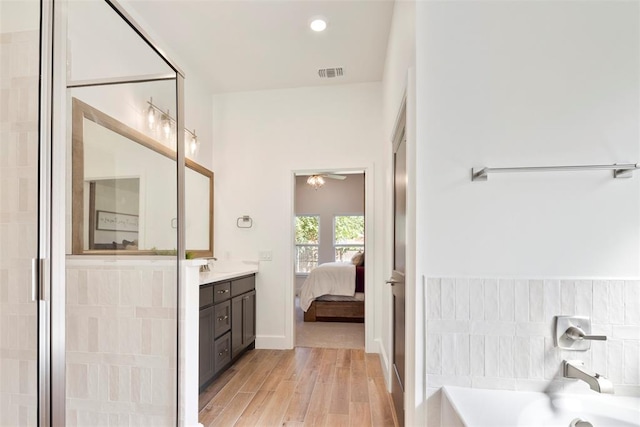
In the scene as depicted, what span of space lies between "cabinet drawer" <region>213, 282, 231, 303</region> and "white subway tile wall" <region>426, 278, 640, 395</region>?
1.86 m

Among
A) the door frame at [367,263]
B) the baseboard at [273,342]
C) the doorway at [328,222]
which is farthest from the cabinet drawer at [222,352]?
the doorway at [328,222]

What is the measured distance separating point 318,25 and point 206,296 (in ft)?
7.79

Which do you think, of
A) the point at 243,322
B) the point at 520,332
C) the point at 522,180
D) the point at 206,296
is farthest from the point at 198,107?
the point at 520,332

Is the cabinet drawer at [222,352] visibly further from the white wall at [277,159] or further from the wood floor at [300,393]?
the white wall at [277,159]

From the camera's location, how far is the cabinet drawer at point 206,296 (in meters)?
2.51

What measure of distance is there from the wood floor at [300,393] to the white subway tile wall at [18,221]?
3.75 ft

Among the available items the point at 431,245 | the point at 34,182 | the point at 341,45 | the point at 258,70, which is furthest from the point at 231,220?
the point at 431,245

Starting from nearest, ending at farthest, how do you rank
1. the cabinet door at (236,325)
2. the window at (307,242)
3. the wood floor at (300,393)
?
the wood floor at (300,393) → the cabinet door at (236,325) → the window at (307,242)

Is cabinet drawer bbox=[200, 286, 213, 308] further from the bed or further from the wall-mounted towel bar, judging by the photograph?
the bed

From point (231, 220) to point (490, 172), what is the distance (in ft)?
9.78

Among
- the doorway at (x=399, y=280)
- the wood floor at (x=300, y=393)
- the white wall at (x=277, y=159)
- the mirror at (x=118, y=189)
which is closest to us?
the mirror at (x=118, y=189)

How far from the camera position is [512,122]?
4.80ft

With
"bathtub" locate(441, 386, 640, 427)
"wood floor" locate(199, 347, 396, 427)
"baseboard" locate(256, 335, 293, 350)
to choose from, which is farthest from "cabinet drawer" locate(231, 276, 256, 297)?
"bathtub" locate(441, 386, 640, 427)

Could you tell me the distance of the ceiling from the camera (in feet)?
8.09
